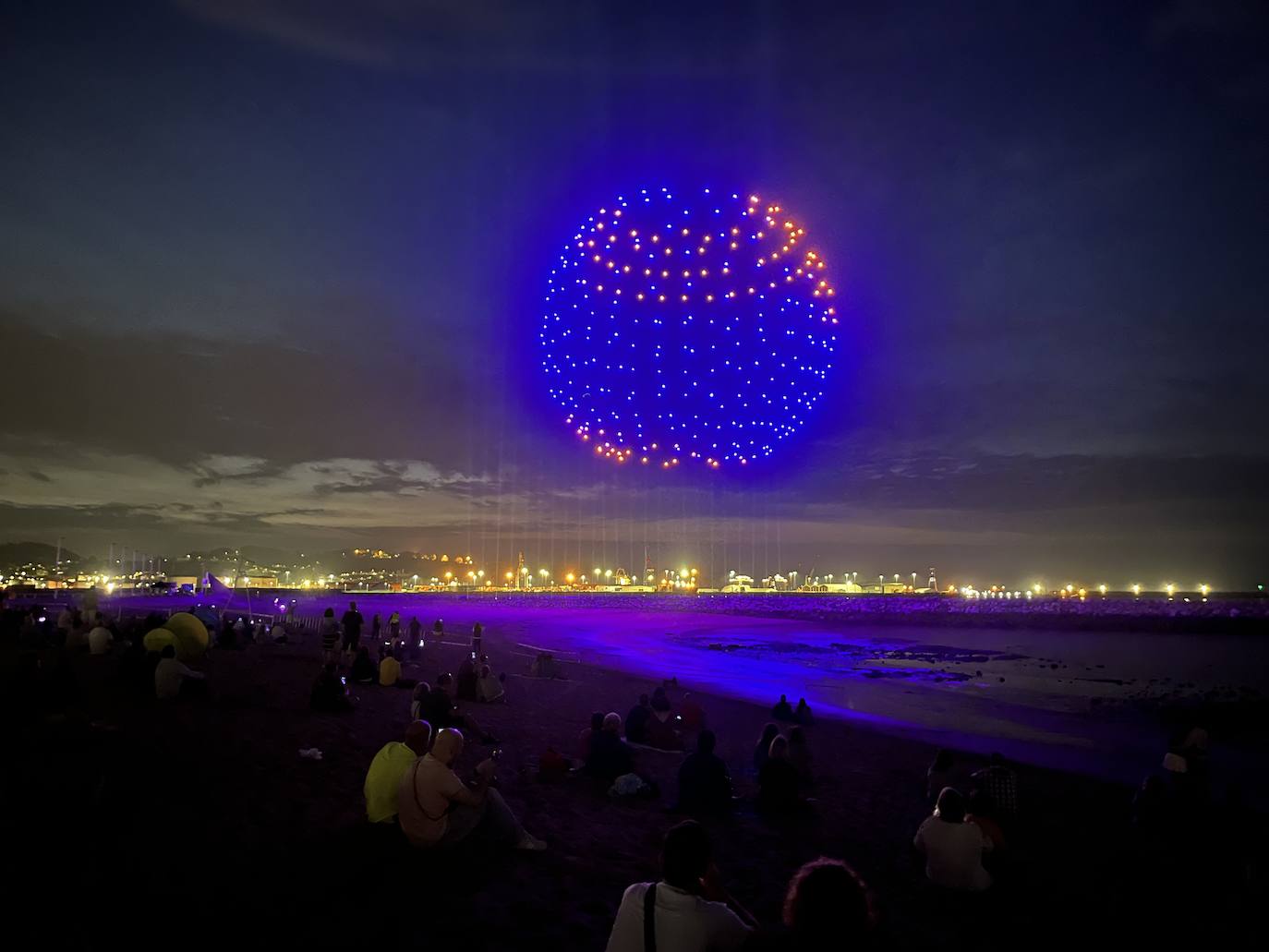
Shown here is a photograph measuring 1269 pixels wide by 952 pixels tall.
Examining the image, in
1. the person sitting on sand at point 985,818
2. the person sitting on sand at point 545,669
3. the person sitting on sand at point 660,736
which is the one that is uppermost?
the person sitting on sand at point 985,818

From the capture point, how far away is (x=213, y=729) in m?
11.0

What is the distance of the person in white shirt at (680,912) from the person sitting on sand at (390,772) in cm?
385

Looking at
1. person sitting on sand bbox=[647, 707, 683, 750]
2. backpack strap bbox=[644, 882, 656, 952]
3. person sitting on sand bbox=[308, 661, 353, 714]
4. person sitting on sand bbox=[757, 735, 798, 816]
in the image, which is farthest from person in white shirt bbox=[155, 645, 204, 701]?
backpack strap bbox=[644, 882, 656, 952]

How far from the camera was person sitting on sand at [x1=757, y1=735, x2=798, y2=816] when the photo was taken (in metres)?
8.94

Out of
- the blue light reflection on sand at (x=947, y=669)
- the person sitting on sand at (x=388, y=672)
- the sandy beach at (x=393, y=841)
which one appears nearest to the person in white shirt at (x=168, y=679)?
the sandy beach at (x=393, y=841)

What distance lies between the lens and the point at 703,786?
8.75 metres

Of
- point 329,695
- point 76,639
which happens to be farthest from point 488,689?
point 76,639

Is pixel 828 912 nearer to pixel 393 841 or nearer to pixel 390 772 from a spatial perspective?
pixel 393 841

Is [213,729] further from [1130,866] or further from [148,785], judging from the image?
[1130,866]

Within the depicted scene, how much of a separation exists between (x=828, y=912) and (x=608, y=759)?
297 inches

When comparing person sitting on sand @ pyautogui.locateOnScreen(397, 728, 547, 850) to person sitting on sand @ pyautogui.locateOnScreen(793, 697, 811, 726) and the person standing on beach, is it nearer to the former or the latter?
person sitting on sand @ pyautogui.locateOnScreen(793, 697, 811, 726)

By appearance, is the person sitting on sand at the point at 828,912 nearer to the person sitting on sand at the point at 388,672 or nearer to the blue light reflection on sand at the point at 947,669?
the blue light reflection on sand at the point at 947,669

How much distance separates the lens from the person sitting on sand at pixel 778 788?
8.94 metres

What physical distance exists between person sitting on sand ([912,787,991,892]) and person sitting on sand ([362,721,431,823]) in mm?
4974
